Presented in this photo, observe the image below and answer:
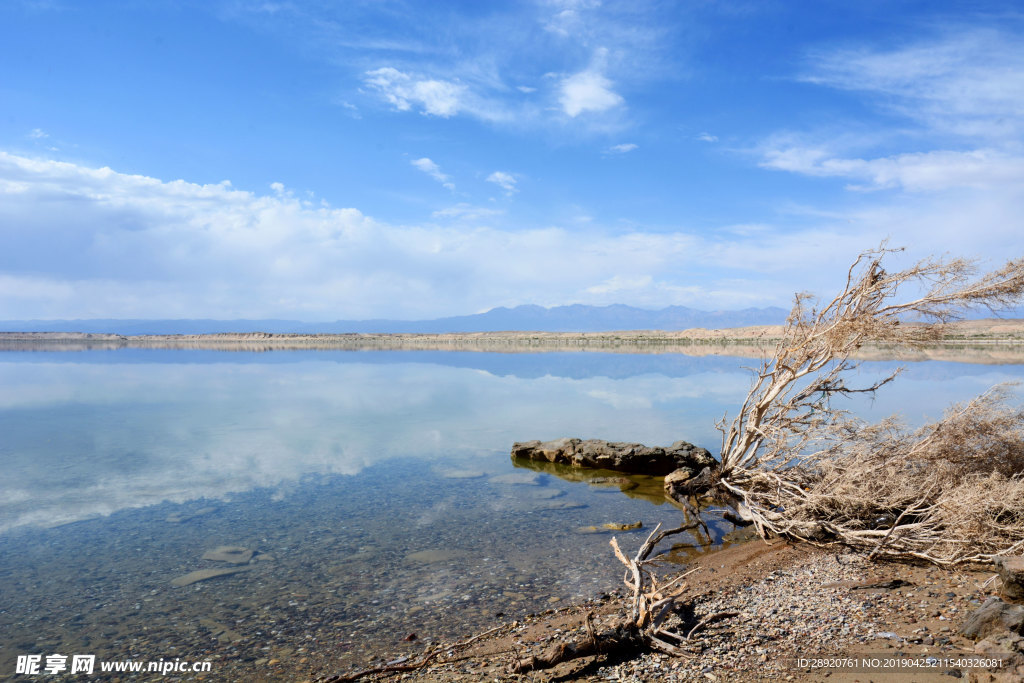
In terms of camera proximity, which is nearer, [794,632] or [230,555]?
[794,632]

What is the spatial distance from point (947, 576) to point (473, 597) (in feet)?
20.8

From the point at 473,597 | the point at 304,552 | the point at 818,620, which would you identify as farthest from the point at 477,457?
the point at 818,620

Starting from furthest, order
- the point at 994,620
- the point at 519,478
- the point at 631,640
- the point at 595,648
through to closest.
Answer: the point at 519,478 < the point at 631,640 < the point at 595,648 < the point at 994,620

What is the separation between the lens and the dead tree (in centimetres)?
855

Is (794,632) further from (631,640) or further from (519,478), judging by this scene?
(519,478)

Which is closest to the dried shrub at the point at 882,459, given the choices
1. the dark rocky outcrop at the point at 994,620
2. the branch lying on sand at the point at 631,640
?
the dark rocky outcrop at the point at 994,620

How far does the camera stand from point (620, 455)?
16.6 meters

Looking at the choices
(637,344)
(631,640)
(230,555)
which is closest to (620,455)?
(230,555)

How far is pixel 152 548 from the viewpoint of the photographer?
10.4 metres

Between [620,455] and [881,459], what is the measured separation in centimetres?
675

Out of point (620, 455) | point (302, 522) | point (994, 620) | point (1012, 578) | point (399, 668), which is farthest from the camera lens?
point (620, 455)

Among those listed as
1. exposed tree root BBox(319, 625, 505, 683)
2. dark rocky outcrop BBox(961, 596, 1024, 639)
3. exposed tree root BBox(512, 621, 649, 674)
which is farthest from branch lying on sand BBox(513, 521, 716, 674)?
dark rocky outcrop BBox(961, 596, 1024, 639)

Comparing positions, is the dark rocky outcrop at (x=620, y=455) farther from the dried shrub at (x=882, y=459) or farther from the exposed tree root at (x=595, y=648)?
the exposed tree root at (x=595, y=648)

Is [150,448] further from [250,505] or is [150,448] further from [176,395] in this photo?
[176,395]
